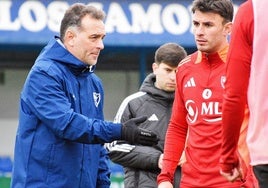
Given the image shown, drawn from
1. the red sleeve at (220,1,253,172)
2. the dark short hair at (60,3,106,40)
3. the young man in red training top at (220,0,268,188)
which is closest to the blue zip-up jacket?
the dark short hair at (60,3,106,40)

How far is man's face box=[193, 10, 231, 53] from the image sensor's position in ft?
23.5

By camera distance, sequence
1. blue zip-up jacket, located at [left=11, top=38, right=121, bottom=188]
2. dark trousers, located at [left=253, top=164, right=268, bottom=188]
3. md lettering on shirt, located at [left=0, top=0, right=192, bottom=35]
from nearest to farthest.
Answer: dark trousers, located at [left=253, top=164, right=268, bottom=188]
blue zip-up jacket, located at [left=11, top=38, right=121, bottom=188]
md lettering on shirt, located at [left=0, top=0, right=192, bottom=35]

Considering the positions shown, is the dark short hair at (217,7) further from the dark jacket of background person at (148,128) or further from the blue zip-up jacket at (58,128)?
the dark jacket of background person at (148,128)

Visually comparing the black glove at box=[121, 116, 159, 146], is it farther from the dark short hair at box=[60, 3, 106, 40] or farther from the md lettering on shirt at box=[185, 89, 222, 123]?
the dark short hair at box=[60, 3, 106, 40]

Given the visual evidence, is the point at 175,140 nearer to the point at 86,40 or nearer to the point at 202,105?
the point at 202,105

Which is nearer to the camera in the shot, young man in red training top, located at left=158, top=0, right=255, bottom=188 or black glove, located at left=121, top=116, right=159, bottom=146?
black glove, located at left=121, top=116, right=159, bottom=146

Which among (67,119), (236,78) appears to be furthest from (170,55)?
(236,78)

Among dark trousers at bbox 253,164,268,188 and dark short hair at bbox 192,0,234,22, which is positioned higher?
dark short hair at bbox 192,0,234,22

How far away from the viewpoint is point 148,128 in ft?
27.7

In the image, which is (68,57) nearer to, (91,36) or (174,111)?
(91,36)

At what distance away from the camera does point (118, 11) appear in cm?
2269

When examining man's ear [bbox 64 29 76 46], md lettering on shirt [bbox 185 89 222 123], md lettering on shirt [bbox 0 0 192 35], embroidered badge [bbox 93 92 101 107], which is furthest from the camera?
md lettering on shirt [bbox 0 0 192 35]

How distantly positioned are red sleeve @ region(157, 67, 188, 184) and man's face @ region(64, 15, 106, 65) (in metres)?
0.63

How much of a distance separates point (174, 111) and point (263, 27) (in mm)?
2226
